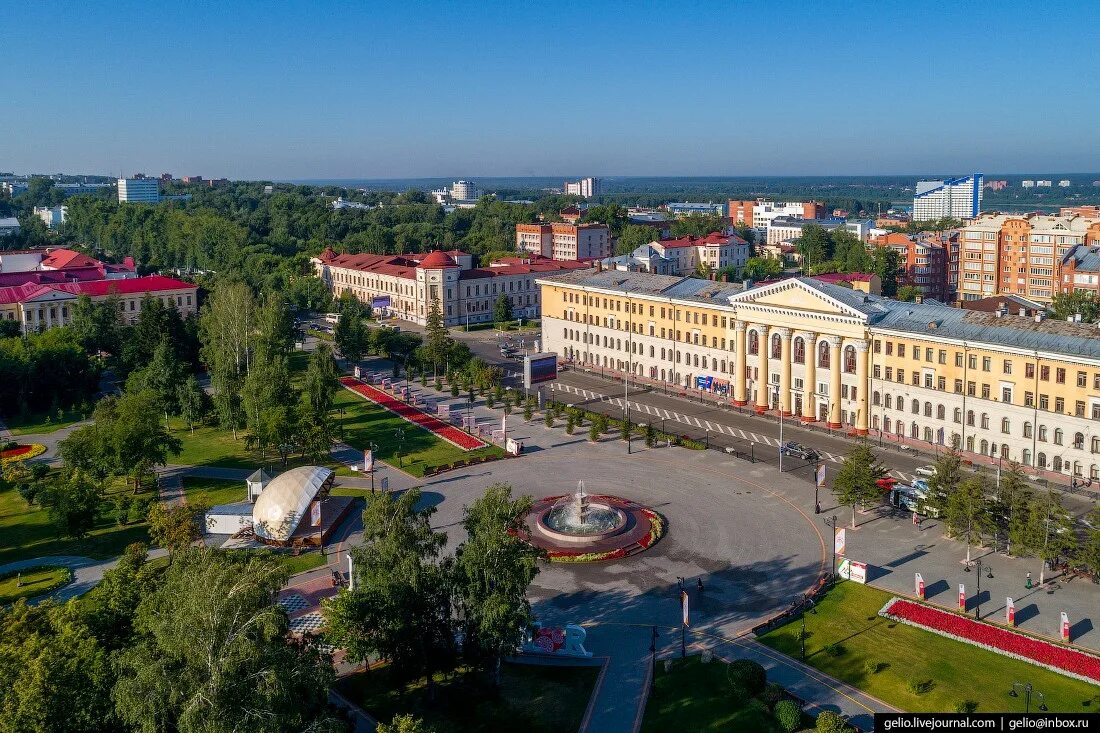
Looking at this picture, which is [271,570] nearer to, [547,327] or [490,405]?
[490,405]

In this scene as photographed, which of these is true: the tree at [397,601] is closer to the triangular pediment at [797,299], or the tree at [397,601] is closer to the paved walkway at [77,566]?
the paved walkway at [77,566]

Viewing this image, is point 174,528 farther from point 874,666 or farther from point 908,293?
point 908,293

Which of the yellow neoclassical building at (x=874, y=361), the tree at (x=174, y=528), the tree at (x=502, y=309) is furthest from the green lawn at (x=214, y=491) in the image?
the tree at (x=502, y=309)

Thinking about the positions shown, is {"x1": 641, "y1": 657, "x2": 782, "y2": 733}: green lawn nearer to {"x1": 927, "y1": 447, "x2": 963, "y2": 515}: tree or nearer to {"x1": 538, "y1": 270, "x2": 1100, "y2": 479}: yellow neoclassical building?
{"x1": 927, "y1": 447, "x2": 963, "y2": 515}: tree

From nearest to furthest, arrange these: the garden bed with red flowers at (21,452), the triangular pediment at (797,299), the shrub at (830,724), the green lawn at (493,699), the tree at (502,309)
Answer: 1. the shrub at (830,724)
2. the green lawn at (493,699)
3. the garden bed with red flowers at (21,452)
4. the triangular pediment at (797,299)
5. the tree at (502,309)

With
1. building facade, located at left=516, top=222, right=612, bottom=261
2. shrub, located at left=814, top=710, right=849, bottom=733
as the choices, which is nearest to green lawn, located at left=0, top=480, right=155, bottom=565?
shrub, located at left=814, top=710, right=849, bottom=733

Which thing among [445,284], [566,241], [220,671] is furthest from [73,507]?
[566,241]

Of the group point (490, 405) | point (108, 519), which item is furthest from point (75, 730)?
point (490, 405)
